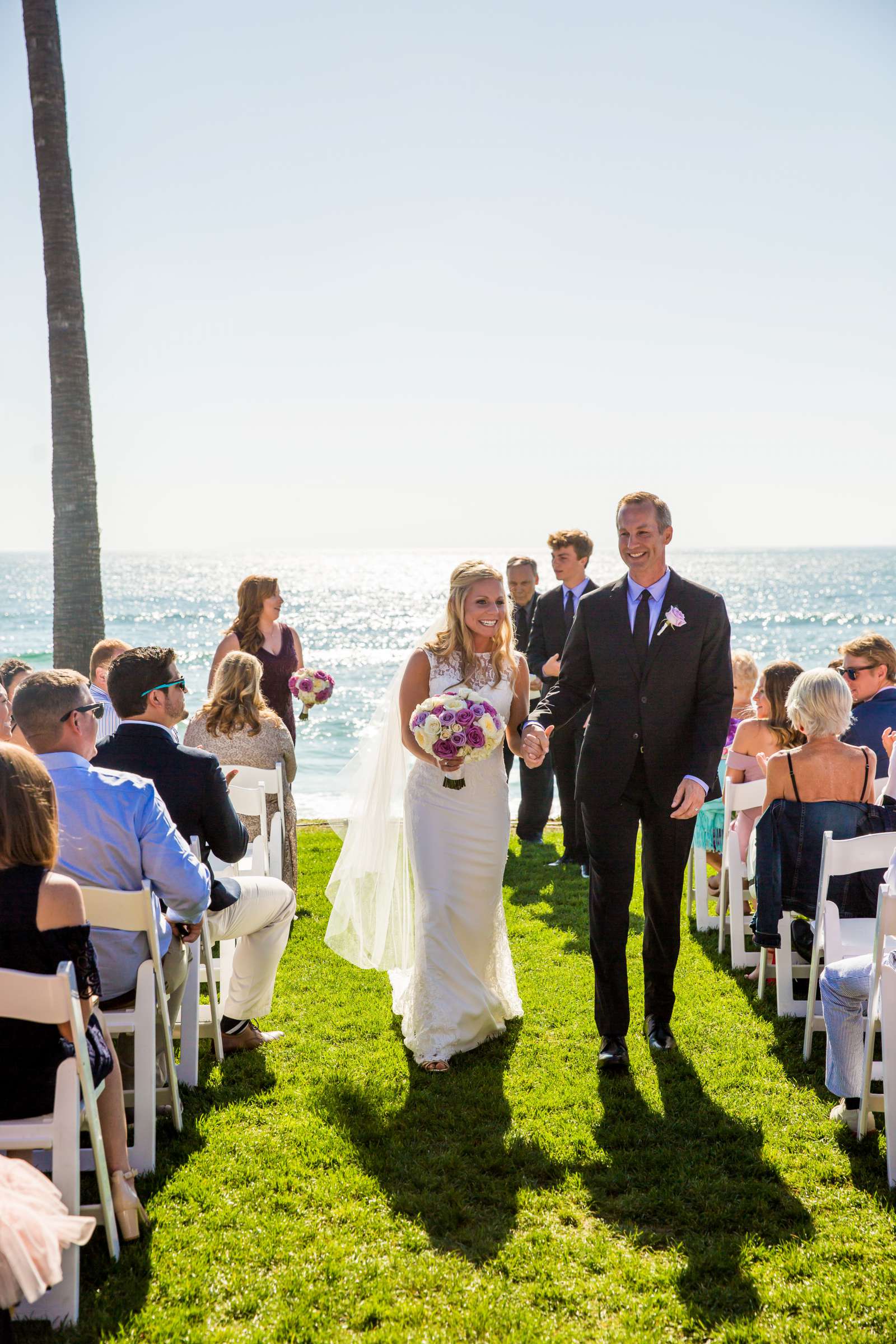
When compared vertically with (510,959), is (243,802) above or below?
above

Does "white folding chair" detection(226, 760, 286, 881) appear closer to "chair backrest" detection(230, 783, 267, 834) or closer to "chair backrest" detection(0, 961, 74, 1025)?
"chair backrest" detection(230, 783, 267, 834)

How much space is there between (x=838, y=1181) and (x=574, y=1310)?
1.25 meters

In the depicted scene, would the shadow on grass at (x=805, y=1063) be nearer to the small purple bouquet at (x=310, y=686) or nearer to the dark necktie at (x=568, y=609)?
the dark necktie at (x=568, y=609)

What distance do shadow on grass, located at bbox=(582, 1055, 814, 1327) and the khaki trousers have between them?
1738 mm

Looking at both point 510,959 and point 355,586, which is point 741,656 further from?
point 355,586

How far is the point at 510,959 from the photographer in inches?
221

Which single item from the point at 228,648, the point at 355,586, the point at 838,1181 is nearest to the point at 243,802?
the point at 228,648

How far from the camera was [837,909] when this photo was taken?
4855 millimetres

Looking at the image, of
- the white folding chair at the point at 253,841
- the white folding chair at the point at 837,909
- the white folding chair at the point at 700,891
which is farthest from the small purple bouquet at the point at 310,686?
the white folding chair at the point at 837,909

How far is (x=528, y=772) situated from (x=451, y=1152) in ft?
18.2

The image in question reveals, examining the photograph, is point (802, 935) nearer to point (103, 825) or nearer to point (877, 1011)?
point (877, 1011)

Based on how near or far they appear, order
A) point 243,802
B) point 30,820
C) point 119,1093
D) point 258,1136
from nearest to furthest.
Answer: point 30,820
point 119,1093
point 258,1136
point 243,802

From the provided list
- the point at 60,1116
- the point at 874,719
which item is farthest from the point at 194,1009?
the point at 874,719

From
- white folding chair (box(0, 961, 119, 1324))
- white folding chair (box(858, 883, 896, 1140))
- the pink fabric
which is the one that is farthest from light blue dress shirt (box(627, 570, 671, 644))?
white folding chair (box(0, 961, 119, 1324))
